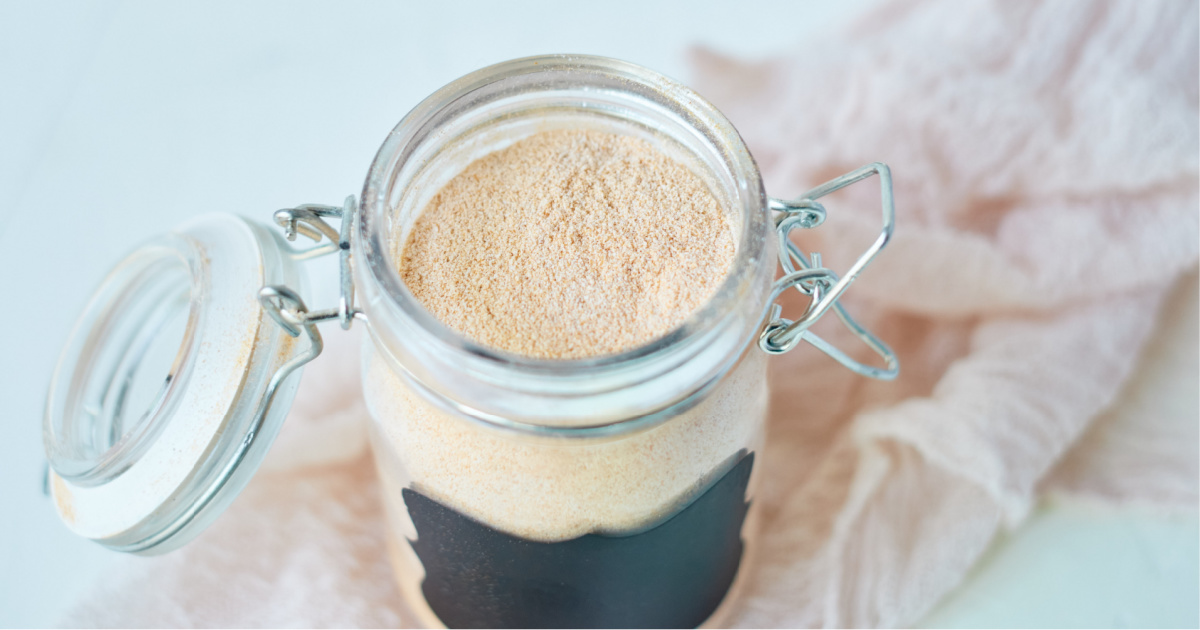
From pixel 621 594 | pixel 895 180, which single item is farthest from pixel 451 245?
pixel 895 180

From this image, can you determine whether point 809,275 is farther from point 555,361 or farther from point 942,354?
point 942,354

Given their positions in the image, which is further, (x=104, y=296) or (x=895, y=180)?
(x=895, y=180)

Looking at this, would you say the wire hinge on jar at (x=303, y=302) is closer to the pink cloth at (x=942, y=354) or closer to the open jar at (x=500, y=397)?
the open jar at (x=500, y=397)

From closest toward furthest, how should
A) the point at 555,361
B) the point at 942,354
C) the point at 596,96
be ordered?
1. the point at 555,361
2. the point at 596,96
3. the point at 942,354

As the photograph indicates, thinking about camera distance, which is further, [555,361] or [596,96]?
[596,96]

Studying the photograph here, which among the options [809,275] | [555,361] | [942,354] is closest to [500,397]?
[555,361]

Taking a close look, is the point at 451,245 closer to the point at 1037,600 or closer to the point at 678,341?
the point at 678,341
